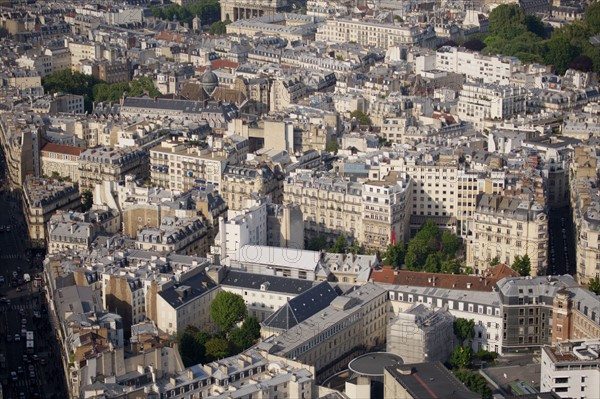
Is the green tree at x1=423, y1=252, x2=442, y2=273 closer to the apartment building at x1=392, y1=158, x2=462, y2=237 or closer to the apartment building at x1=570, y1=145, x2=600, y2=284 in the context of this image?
the apartment building at x1=392, y1=158, x2=462, y2=237

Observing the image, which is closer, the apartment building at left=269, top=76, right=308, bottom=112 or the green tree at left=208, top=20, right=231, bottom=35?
the apartment building at left=269, top=76, right=308, bottom=112

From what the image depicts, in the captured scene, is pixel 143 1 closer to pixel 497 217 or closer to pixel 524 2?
pixel 524 2

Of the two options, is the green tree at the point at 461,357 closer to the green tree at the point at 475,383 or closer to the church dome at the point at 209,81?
the green tree at the point at 475,383

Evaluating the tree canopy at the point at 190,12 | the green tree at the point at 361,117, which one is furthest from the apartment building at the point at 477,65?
the tree canopy at the point at 190,12

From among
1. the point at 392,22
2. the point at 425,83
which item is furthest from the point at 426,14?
the point at 425,83

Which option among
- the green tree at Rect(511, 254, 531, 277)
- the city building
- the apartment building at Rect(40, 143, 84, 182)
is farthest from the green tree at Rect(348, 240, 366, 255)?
the apartment building at Rect(40, 143, 84, 182)

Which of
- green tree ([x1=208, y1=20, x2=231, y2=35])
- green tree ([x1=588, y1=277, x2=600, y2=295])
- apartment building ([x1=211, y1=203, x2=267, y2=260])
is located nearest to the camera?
green tree ([x1=588, y1=277, x2=600, y2=295])
